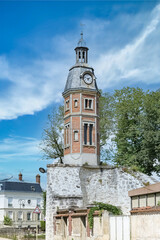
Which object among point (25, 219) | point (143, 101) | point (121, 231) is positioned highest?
point (143, 101)

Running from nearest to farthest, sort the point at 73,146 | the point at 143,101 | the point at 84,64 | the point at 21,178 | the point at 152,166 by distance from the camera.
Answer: the point at 73,146
the point at 84,64
the point at 152,166
the point at 143,101
the point at 21,178

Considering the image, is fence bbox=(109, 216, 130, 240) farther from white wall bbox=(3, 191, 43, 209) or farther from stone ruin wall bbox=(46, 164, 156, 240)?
white wall bbox=(3, 191, 43, 209)

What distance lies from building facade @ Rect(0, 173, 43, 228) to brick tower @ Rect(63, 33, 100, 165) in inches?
1368

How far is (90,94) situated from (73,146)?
4.70m

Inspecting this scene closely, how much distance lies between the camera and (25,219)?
63.3 meters

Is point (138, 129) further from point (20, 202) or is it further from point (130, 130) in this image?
point (20, 202)

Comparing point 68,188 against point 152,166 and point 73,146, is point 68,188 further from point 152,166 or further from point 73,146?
point 152,166

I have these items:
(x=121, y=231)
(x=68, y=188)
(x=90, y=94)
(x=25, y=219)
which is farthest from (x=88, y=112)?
(x=25, y=219)

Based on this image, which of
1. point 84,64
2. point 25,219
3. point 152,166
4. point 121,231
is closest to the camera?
point 121,231

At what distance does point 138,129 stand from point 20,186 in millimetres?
37814

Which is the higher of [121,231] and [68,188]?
[68,188]

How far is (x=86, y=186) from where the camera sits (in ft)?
93.1

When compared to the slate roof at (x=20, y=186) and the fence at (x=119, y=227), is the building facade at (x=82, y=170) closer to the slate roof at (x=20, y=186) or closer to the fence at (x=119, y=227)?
the fence at (x=119, y=227)

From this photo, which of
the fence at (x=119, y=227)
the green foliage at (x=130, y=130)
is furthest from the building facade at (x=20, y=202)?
the fence at (x=119, y=227)
